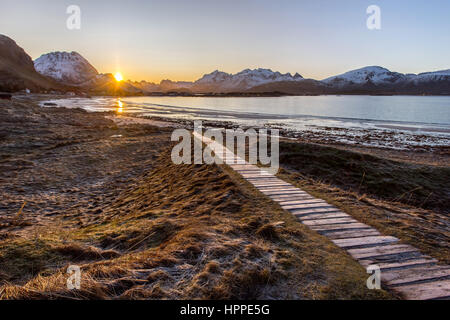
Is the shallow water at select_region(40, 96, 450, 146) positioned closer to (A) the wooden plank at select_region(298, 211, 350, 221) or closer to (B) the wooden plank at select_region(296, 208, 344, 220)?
(B) the wooden plank at select_region(296, 208, 344, 220)

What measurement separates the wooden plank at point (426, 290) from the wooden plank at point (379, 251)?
0.82 meters

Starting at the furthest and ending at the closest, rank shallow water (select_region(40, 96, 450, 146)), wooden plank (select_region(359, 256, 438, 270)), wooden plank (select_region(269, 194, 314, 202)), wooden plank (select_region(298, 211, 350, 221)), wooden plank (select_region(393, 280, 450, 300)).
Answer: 1. shallow water (select_region(40, 96, 450, 146))
2. wooden plank (select_region(269, 194, 314, 202))
3. wooden plank (select_region(298, 211, 350, 221))
4. wooden plank (select_region(359, 256, 438, 270))
5. wooden plank (select_region(393, 280, 450, 300))

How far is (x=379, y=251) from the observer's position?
15.8 feet

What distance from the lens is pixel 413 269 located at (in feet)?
14.0

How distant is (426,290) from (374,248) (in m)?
1.19

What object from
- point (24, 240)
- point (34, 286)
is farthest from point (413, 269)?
point (24, 240)

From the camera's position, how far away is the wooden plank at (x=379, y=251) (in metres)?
4.65

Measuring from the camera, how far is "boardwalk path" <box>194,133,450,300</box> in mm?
3854

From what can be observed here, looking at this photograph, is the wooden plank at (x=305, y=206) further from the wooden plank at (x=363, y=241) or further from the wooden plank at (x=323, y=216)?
the wooden plank at (x=363, y=241)

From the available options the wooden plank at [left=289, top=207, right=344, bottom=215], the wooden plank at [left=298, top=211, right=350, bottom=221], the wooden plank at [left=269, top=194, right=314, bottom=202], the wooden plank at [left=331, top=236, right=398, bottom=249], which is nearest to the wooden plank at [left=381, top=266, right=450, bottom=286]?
the wooden plank at [left=331, top=236, right=398, bottom=249]

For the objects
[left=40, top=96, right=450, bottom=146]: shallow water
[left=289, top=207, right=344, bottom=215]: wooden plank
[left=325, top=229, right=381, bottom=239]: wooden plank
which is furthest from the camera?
[left=40, top=96, right=450, bottom=146]: shallow water
